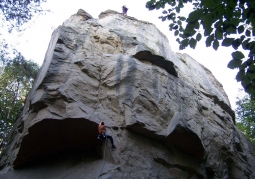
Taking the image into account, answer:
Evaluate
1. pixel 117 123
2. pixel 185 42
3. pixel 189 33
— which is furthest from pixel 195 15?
pixel 117 123

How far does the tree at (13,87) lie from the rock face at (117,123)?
6.47 metres

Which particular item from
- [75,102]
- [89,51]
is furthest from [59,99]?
[89,51]

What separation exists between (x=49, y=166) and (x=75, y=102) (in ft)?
8.51

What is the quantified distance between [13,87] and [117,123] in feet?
40.2

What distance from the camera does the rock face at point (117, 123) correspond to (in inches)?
353

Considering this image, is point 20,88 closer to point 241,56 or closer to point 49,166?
point 49,166

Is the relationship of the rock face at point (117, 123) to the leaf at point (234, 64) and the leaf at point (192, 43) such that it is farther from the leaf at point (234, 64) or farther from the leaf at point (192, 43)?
the leaf at point (234, 64)

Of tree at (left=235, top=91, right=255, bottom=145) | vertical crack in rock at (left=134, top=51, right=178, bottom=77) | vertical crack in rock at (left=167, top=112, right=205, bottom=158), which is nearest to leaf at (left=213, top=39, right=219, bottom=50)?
vertical crack in rock at (left=167, top=112, right=205, bottom=158)

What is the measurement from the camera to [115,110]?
10.1 m

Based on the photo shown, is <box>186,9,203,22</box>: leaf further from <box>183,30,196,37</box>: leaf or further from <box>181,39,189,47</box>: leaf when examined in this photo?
<box>181,39,189,47</box>: leaf

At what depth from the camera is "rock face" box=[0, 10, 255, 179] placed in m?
8.96

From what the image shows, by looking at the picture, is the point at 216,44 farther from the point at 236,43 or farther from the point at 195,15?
the point at 195,15

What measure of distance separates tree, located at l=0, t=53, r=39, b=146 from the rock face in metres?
6.47

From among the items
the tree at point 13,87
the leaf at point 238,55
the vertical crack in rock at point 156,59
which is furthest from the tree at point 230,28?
the tree at point 13,87
